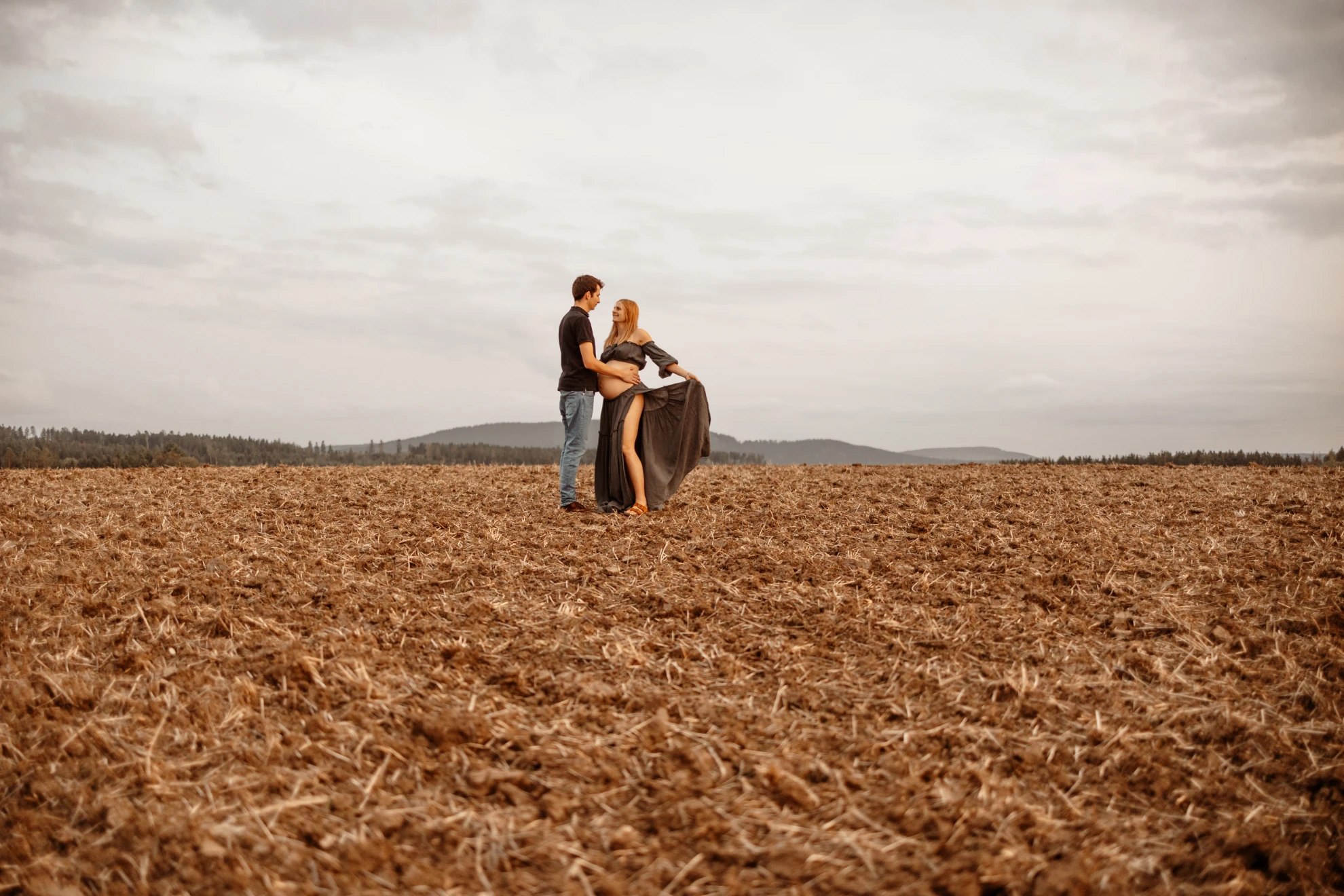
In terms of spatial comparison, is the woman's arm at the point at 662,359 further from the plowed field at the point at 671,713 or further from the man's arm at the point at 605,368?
the plowed field at the point at 671,713

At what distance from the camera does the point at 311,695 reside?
385 centimetres

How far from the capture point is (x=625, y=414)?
8.61 meters

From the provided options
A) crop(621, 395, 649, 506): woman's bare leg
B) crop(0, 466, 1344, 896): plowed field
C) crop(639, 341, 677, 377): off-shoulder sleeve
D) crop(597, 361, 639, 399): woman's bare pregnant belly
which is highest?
crop(639, 341, 677, 377): off-shoulder sleeve

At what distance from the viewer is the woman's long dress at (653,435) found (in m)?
8.61

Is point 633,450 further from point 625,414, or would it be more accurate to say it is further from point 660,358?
point 660,358

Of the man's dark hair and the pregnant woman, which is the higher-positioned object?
the man's dark hair

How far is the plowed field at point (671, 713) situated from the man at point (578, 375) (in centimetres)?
165

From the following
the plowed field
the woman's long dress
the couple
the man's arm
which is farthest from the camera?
the woman's long dress

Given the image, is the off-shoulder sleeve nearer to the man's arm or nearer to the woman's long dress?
the woman's long dress

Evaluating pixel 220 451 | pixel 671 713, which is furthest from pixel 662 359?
pixel 220 451

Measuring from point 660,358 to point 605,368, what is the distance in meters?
0.61

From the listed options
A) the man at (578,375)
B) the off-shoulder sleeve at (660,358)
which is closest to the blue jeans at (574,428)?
the man at (578,375)

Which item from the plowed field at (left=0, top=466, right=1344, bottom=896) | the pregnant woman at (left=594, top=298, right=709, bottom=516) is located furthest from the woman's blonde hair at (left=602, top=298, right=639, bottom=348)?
the plowed field at (left=0, top=466, right=1344, bottom=896)

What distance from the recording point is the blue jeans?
337 inches
